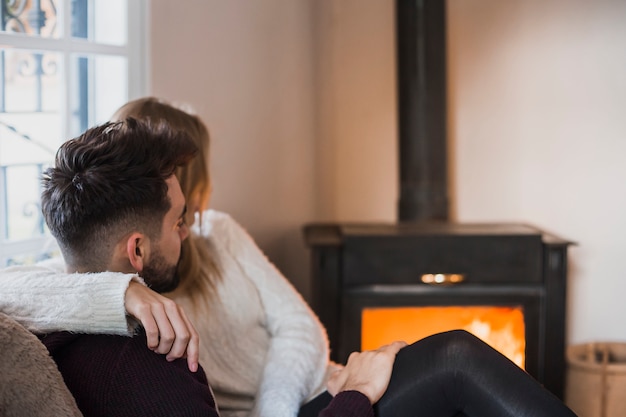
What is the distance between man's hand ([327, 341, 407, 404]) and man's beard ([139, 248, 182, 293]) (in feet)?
1.15

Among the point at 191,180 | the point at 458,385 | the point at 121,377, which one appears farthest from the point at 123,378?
the point at 191,180

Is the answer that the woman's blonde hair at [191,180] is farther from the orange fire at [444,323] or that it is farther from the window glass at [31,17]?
the orange fire at [444,323]

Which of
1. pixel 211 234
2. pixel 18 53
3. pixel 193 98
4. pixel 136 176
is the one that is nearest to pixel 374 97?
pixel 193 98

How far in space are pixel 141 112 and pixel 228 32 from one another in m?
0.99

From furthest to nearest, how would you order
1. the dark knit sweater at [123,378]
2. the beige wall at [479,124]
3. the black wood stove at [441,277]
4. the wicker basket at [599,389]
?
the beige wall at [479,124], the wicker basket at [599,389], the black wood stove at [441,277], the dark knit sweater at [123,378]

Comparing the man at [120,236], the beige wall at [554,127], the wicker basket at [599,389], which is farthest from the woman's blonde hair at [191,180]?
the beige wall at [554,127]

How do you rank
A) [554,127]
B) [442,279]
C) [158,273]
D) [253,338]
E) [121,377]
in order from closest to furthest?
[121,377] → [158,273] → [253,338] → [442,279] → [554,127]

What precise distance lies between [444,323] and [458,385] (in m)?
1.34

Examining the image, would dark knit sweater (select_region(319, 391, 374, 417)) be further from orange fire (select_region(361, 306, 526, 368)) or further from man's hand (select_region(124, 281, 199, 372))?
orange fire (select_region(361, 306, 526, 368))

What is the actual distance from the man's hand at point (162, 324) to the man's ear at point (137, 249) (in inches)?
2.6

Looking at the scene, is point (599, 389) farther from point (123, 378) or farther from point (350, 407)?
point (123, 378)

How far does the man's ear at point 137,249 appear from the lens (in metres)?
1.46

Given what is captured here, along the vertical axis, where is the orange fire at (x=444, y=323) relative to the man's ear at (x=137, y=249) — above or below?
below

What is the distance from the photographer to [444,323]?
9.50ft
